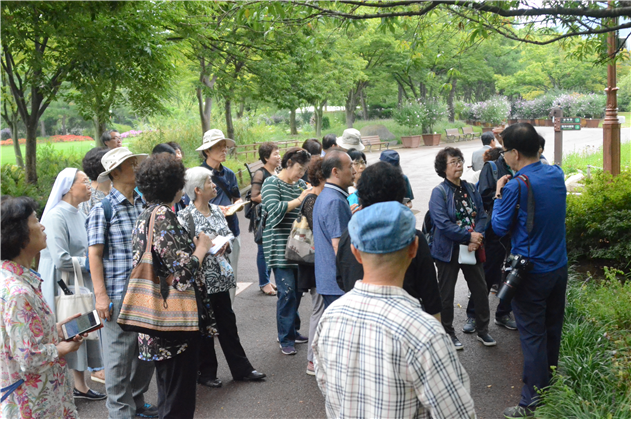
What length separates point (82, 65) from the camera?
9789 mm

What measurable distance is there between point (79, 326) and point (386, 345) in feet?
6.72

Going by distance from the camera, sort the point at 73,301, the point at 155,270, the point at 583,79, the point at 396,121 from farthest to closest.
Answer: the point at 583,79 < the point at 396,121 < the point at 73,301 < the point at 155,270

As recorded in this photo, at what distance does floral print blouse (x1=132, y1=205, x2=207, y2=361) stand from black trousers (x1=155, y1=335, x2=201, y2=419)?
0.06 m

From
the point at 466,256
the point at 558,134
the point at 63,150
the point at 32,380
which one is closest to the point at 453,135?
the point at 558,134

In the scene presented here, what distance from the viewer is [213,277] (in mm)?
4344

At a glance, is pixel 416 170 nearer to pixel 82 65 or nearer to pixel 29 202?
pixel 82 65

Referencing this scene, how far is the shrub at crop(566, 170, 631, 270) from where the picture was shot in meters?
7.00

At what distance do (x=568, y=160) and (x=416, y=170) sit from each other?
591 centimetres

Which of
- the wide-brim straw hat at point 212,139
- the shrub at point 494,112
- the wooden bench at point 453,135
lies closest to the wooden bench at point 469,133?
the wooden bench at point 453,135

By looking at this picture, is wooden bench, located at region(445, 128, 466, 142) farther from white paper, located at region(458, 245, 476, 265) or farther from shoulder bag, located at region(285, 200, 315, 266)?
shoulder bag, located at region(285, 200, 315, 266)

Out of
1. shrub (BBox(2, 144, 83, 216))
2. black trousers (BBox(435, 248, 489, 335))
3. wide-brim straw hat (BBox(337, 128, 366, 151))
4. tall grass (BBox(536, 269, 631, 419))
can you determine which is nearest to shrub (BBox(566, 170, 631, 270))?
tall grass (BBox(536, 269, 631, 419))

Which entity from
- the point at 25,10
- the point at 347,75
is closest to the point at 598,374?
the point at 25,10

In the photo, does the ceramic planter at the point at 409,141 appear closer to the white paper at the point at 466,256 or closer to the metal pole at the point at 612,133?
the metal pole at the point at 612,133

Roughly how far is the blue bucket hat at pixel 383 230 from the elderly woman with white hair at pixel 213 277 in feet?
6.98
